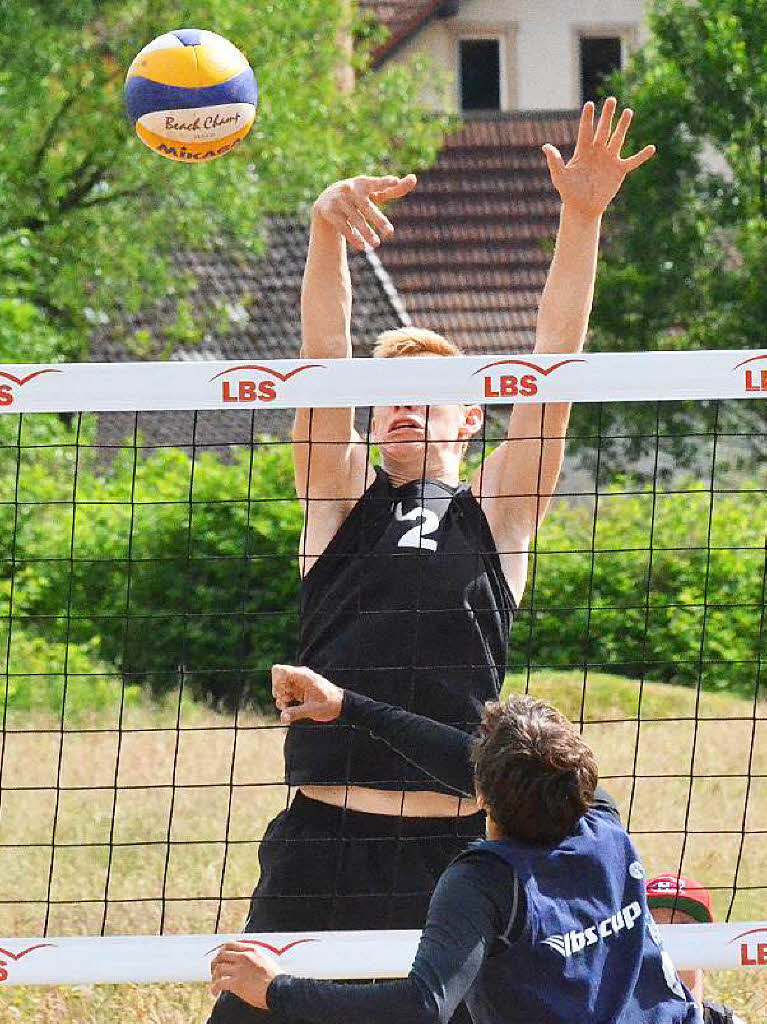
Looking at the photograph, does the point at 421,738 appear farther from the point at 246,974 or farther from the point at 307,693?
the point at 246,974

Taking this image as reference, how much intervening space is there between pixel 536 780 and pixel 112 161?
1360cm

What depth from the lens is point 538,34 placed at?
1016 inches

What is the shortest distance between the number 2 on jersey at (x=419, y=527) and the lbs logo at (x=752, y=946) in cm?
123

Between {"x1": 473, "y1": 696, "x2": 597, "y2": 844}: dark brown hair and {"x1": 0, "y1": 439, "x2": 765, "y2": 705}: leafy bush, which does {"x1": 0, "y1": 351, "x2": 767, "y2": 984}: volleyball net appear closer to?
{"x1": 0, "y1": 439, "x2": 765, "y2": 705}: leafy bush

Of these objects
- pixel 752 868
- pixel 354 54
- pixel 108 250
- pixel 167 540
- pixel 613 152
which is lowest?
pixel 752 868

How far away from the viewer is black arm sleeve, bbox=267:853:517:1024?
2.87 m

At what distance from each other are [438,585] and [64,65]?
12340mm

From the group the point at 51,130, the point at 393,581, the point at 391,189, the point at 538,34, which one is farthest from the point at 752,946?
the point at 538,34

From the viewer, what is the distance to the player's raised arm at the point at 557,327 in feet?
13.6

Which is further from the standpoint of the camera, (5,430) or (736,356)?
(5,430)

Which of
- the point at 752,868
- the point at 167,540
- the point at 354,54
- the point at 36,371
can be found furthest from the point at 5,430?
the point at 354,54

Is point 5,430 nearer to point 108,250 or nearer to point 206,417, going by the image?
point 108,250

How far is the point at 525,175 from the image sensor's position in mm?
23641

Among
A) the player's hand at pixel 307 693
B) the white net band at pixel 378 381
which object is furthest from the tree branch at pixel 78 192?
the player's hand at pixel 307 693
